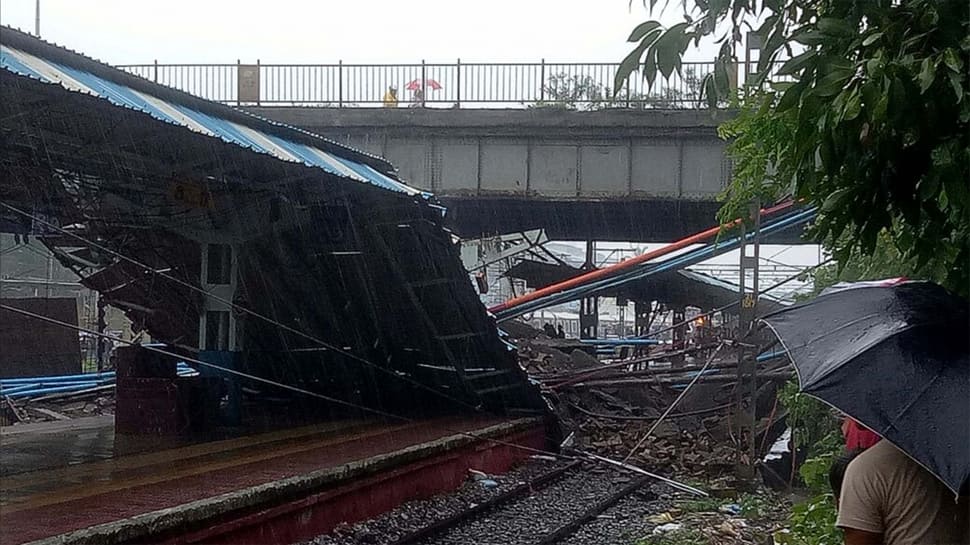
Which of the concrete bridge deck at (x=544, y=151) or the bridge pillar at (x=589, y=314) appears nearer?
the concrete bridge deck at (x=544, y=151)

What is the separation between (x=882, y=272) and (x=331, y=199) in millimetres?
7924

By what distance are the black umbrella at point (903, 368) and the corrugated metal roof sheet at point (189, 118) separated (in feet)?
20.4

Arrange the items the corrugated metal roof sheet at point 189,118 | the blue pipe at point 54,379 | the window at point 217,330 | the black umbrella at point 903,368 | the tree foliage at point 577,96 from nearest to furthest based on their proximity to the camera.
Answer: the black umbrella at point 903,368 → the corrugated metal roof sheet at point 189,118 → the window at point 217,330 → the blue pipe at point 54,379 → the tree foliage at point 577,96

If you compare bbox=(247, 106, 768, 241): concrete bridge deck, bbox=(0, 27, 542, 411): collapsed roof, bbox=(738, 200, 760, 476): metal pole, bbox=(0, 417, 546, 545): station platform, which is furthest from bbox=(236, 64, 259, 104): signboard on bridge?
bbox=(738, 200, 760, 476): metal pole

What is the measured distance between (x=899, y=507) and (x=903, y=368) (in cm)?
44

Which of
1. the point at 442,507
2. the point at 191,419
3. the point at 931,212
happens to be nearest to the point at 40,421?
the point at 191,419

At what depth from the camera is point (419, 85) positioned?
19.1 m

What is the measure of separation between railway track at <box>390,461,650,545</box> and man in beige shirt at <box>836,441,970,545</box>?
20.0 ft

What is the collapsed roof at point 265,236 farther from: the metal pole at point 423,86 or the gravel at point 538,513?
the metal pole at point 423,86

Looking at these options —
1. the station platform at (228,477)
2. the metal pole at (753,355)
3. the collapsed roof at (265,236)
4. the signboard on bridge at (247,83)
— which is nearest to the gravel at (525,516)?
the station platform at (228,477)

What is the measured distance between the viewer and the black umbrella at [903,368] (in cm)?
315

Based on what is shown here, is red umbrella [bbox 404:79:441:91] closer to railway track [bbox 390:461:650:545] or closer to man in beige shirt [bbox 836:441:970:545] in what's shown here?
railway track [bbox 390:461:650:545]

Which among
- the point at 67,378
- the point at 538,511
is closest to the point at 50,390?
the point at 67,378

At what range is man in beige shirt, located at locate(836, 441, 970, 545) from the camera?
3236mm
